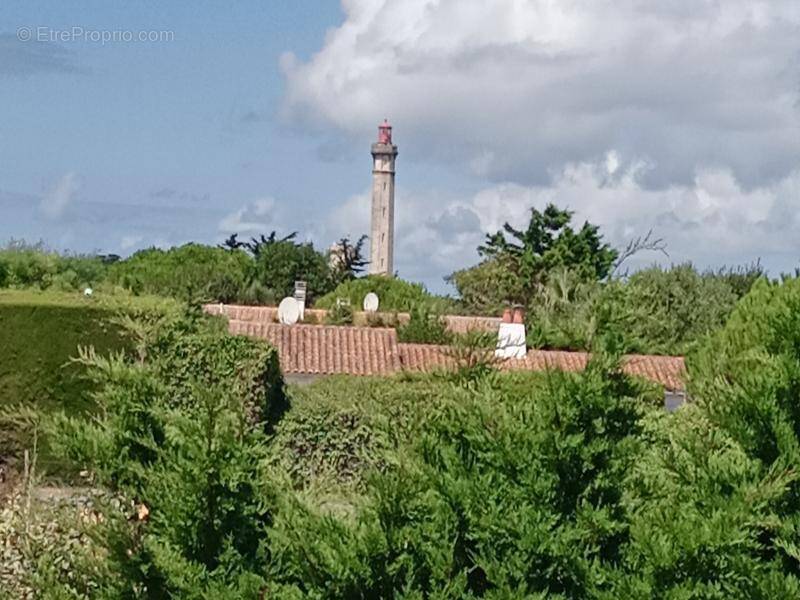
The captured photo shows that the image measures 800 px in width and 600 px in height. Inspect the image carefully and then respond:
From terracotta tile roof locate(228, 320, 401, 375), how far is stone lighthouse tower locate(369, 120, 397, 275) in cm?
4957

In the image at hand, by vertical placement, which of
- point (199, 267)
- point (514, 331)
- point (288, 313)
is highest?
point (199, 267)

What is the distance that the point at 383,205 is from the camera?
83.2 meters

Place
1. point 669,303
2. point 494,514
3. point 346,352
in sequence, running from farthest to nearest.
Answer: point 669,303 < point 346,352 < point 494,514

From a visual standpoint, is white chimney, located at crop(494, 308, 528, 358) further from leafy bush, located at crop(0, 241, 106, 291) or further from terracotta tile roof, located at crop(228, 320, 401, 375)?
leafy bush, located at crop(0, 241, 106, 291)

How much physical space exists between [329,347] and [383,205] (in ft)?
173

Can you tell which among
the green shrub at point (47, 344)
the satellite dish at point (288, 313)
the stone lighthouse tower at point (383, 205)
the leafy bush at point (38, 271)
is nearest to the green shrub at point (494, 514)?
the green shrub at point (47, 344)

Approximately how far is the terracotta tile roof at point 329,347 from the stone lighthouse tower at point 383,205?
49573mm

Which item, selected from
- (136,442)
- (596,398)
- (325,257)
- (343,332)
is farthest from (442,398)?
(325,257)

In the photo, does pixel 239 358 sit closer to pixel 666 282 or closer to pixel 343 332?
pixel 343 332

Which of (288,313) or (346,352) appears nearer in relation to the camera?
(346,352)

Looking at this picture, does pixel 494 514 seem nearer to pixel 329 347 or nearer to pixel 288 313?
pixel 329 347

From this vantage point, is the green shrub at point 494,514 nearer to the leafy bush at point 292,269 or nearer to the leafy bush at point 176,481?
the leafy bush at point 176,481

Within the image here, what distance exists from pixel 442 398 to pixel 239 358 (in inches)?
406

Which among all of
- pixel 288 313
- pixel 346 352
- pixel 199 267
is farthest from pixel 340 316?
pixel 199 267
